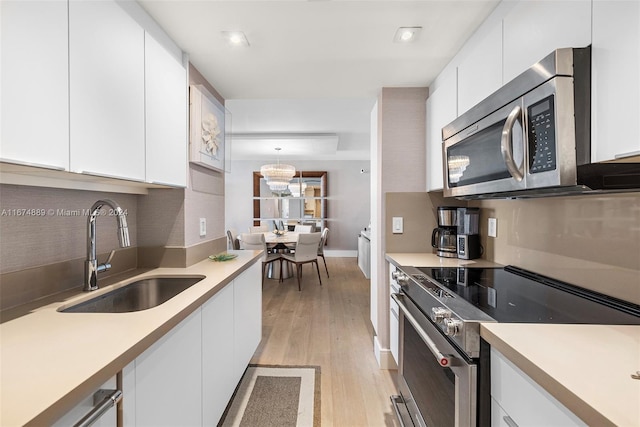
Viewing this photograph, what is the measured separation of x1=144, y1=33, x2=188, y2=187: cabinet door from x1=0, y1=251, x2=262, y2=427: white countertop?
708mm

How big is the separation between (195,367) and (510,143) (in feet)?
5.09

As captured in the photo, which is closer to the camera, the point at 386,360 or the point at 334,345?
the point at 386,360

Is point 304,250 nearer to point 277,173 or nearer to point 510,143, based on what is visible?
point 277,173

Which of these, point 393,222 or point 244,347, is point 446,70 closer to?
point 393,222

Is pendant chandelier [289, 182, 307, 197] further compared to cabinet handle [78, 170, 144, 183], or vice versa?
pendant chandelier [289, 182, 307, 197]

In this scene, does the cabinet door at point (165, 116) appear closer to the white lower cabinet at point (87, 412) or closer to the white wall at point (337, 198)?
the white lower cabinet at point (87, 412)

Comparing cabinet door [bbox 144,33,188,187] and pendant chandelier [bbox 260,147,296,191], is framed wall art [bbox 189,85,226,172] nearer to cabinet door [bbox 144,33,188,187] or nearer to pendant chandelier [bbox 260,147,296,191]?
cabinet door [bbox 144,33,188,187]

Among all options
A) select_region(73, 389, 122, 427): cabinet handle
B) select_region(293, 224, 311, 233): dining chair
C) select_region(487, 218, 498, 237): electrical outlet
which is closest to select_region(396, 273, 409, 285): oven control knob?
select_region(487, 218, 498, 237): electrical outlet

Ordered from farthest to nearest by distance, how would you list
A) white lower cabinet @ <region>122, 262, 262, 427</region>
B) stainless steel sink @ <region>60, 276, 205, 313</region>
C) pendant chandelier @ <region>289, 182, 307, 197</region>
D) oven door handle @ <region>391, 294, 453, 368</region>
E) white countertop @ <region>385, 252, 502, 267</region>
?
1. pendant chandelier @ <region>289, 182, 307, 197</region>
2. white countertop @ <region>385, 252, 502, 267</region>
3. stainless steel sink @ <region>60, 276, 205, 313</region>
4. oven door handle @ <region>391, 294, 453, 368</region>
5. white lower cabinet @ <region>122, 262, 262, 427</region>

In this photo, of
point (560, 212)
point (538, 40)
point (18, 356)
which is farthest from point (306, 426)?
point (538, 40)

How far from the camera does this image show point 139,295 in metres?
1.60

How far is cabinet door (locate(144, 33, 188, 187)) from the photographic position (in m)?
1.50

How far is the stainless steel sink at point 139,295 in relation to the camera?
53.3 inches

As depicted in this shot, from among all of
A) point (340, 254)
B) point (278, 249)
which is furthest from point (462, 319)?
point (340, 254)
